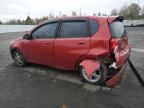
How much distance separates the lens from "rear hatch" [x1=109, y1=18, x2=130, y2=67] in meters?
5.49

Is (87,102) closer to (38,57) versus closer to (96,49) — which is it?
(96,49)

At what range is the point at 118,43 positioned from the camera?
554 centimetres

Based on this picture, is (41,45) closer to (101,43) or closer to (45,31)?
(45,31)

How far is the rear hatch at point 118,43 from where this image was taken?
18.0 feet

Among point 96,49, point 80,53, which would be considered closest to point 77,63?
point 80,53

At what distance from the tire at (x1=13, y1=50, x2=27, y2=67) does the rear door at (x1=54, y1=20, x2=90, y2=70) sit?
65.2 inches

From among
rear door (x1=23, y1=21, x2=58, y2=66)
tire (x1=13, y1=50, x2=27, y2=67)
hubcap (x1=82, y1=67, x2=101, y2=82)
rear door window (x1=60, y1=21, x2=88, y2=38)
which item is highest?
rear door window (x1=60, y1=21, x2=88, y2=38)

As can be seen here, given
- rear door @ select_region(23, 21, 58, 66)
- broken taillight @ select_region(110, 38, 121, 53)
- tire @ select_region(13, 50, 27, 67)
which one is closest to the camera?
broken taillight @ select_region(110, 38, 121, 53)

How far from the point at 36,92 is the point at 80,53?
1466mm

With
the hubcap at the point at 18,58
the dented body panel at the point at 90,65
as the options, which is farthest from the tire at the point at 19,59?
the dented body panel at the point at 90,65

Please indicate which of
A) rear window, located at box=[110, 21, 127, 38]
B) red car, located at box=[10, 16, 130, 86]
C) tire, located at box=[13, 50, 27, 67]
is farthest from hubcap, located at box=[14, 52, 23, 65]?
rear window, located at box=[110, 21, 127, 38]

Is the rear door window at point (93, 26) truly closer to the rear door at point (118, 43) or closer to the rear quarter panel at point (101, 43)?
the rear quarter panel at point (101, 43)

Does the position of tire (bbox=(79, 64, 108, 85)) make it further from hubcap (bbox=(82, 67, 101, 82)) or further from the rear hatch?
the rear hatch

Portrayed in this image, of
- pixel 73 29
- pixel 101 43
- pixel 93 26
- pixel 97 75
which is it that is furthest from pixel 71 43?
pixel 97 75
